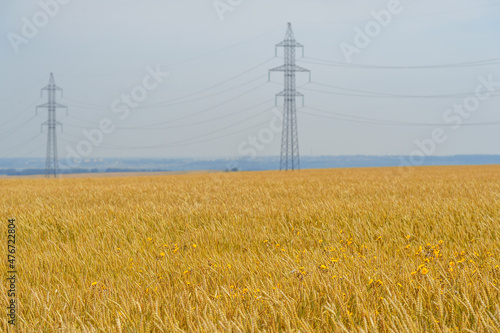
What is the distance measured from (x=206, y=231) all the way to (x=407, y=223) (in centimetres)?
296

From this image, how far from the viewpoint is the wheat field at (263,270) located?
8.05ft

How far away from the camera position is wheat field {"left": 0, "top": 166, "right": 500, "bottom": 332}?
2.45 meters

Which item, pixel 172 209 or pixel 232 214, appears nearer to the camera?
pixel 232 214

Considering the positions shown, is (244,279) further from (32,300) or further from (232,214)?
(232,214)

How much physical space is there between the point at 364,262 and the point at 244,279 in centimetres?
118

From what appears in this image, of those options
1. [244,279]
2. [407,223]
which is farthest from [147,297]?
[407,223]

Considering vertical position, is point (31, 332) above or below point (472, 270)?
below

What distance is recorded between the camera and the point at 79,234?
634 centimetres

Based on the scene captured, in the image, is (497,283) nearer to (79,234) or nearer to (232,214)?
(232,214)

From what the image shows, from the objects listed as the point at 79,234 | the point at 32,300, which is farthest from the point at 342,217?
the point at 32,300

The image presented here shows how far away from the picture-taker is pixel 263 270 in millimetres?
3561

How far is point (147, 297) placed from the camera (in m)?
3.15

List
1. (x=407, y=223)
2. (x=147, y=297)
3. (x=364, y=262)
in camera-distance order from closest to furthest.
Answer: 1. (x=147, y=297)
2. (x=364, y=262)
3. (x=407, y=223)

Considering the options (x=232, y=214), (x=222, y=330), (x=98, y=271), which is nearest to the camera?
(x=222, y=330)
